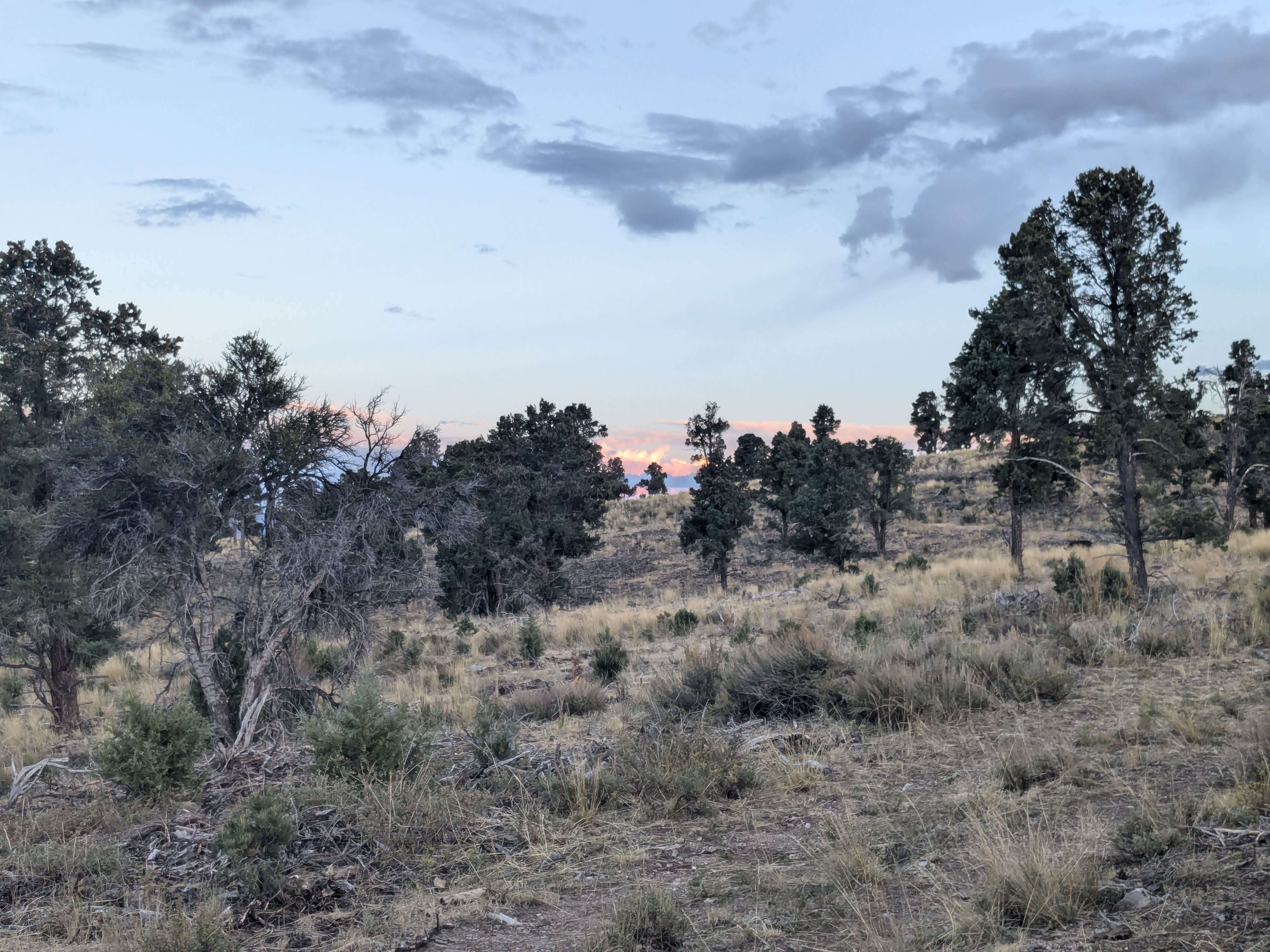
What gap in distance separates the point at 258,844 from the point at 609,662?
8.67 meters

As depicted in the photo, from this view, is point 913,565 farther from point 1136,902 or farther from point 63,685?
point 1136,902

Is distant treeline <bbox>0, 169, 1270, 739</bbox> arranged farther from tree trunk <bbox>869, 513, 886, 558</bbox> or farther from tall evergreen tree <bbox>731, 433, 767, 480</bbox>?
tall evergreen tree <bbox>731, 433, 767, 480</bbox>

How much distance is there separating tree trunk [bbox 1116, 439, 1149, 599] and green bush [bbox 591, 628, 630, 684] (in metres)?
9.13

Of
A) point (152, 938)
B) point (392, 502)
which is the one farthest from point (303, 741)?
point (152, 938)

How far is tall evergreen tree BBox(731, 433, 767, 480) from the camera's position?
58688mm

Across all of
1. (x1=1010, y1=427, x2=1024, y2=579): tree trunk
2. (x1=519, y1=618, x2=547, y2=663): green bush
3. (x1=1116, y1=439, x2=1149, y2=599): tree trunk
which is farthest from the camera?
(x1=1010, y1=427, x2=1024, y2=579): tree trunk

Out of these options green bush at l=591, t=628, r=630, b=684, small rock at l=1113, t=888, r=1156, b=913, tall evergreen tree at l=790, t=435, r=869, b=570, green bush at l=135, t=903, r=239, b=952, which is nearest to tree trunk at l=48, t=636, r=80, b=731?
green bush at l=591, t=628, r=630, b=684

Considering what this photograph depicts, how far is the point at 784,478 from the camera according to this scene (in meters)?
45.1

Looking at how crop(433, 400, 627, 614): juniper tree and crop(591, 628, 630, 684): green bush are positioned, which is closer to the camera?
crop(591, 628, 630, 684): green bush

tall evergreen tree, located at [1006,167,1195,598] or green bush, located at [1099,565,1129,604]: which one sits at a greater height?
tall evergreen tree, located at [1006,167,1195,598]

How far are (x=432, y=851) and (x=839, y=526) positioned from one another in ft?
102

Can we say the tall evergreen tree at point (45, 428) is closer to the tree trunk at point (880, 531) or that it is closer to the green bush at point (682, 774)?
the green bush at point (682, 774)

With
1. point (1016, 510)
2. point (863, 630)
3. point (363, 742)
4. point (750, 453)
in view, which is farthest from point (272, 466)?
point (750, 453)

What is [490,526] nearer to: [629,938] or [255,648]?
[255,648]
